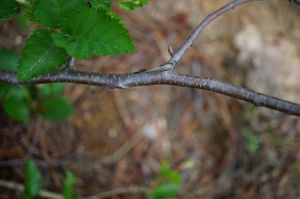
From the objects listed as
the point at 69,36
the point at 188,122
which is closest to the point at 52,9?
the point at 69,36

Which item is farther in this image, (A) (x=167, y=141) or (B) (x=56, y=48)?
(A) (x=167, y=141)

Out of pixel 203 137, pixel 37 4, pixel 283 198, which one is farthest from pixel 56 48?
pixel 283 198

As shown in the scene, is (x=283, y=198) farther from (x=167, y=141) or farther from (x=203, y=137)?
(x=167, y=141)

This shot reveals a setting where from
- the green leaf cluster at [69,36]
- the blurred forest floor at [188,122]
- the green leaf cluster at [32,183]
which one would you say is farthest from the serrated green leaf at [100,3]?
the blurred forest floor at [188,122]

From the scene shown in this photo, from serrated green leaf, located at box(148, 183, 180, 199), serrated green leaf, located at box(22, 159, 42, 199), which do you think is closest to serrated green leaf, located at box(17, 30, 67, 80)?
serrated green leaf, located at box(22, 159, 42, 199)

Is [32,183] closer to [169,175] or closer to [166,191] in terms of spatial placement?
[166,191]
